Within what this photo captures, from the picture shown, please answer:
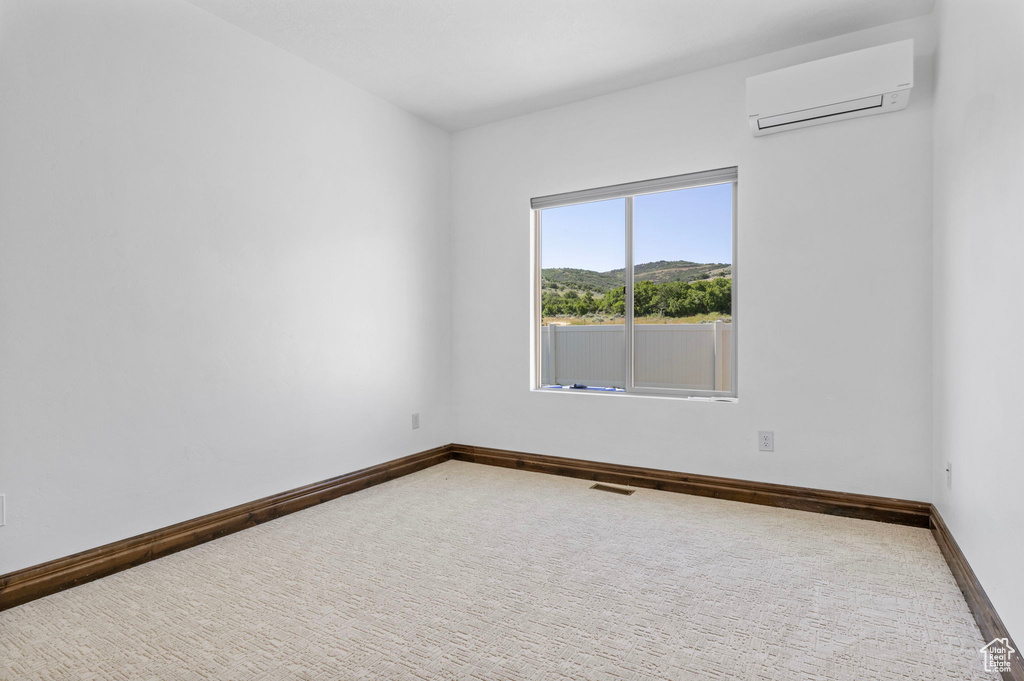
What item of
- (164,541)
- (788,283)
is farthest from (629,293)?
(164,541)

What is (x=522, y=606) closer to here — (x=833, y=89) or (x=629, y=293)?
(x=629, y=293)

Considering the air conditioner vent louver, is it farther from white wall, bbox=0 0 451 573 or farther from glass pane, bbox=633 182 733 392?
white wall, bbox=0 0 451 573

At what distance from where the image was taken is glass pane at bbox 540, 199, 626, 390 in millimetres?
3789

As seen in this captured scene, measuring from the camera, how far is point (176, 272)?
2.50 meters

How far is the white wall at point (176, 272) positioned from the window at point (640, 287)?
1175 mm

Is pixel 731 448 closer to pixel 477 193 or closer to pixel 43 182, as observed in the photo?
pixel 477 193

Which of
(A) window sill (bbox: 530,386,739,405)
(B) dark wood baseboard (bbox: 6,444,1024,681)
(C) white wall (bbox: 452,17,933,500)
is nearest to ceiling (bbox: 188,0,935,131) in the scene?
(C) white wall (bbox: 452,17,933,500)

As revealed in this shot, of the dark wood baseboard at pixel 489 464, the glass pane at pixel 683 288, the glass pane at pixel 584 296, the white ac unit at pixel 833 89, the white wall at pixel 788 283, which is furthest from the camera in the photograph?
the glass pane at pixel 584 296

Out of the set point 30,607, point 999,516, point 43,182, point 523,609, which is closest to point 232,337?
point 43,182

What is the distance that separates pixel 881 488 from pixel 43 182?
400cm

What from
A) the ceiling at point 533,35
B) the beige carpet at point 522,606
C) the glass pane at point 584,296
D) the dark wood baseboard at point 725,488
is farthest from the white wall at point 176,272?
the glass pane at point 584,296

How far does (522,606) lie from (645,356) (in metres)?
2.11

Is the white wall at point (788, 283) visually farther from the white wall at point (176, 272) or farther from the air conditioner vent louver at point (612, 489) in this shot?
the white wall at point (176, 272)

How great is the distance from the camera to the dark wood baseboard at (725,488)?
276 centimetres
